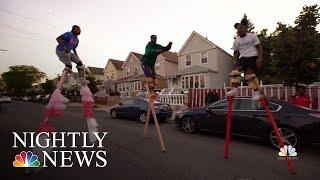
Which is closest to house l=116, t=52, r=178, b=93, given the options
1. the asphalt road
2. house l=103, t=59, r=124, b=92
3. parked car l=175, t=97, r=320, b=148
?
house l=103, t=59, r=124, b=92

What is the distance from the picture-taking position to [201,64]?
3206 cm

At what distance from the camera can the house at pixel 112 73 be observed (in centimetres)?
4812

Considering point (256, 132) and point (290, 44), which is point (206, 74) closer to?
point (290, 44)

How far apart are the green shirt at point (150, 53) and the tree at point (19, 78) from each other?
110398 mm

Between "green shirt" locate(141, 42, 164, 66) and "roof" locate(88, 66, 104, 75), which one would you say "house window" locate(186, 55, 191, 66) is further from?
"roof" locate(88, 66, 104, 75)

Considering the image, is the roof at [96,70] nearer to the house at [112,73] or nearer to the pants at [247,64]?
the house at [112,73]

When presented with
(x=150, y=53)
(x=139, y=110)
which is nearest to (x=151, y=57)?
(x=150, y=53)

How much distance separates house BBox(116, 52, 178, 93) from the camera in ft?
126

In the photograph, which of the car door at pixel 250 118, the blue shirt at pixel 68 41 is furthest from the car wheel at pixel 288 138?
the blue shirt at pixel 68 41

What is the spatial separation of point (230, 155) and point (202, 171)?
160cm

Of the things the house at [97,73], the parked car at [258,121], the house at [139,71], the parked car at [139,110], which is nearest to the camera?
the parked car at [258,121]

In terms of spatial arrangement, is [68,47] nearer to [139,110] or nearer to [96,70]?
[139,110]

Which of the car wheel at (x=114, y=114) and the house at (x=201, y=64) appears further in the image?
the house at (x=201, y=64)

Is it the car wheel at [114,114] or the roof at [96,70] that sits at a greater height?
the roof at [96,70]
